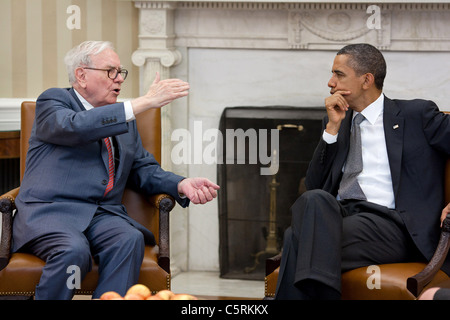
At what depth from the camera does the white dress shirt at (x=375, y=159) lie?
2715mm

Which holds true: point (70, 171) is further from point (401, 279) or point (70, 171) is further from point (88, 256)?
point (401, 279)

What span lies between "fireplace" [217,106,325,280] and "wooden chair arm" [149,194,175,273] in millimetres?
1385

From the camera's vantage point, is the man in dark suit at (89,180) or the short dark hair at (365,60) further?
the short dark hair at (365,60)

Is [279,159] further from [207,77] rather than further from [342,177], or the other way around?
[342,177]

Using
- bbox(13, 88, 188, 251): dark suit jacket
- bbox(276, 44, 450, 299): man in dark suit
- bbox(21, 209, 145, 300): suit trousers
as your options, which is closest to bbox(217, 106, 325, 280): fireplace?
bbox(276, 44, 450, 299): man in dark suit

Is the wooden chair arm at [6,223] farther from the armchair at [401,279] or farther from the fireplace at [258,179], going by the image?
the fireplace at [258,179]

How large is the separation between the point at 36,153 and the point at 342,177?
1.19 meters

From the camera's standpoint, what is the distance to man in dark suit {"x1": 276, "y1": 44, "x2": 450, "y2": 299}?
7.82ft

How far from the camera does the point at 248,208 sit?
418cm

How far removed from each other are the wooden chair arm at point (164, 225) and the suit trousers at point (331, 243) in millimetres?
442

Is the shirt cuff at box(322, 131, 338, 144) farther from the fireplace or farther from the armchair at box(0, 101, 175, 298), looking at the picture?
the fireplace

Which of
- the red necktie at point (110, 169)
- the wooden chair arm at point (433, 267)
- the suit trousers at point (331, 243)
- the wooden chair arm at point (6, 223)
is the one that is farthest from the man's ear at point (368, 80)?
the wooden chair arm at point (6, 223)

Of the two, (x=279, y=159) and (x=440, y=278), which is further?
(x=279, y=159)
